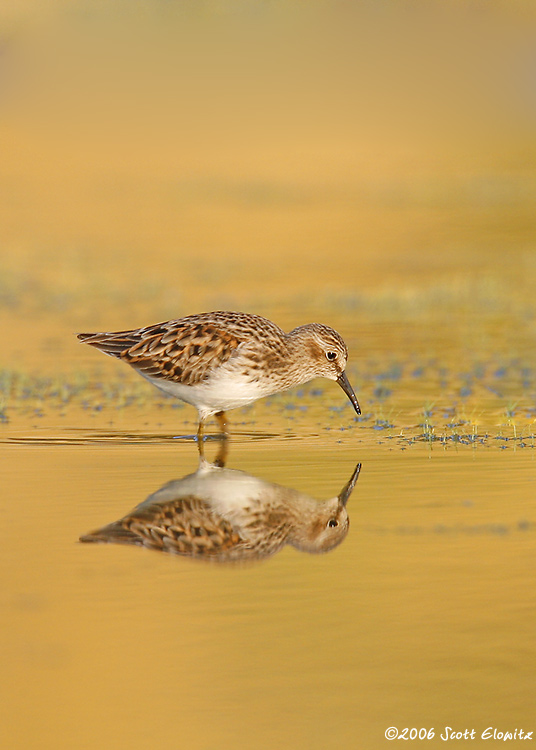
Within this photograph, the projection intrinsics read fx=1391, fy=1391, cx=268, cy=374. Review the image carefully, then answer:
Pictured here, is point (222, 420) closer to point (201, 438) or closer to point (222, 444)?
point (201, 438)

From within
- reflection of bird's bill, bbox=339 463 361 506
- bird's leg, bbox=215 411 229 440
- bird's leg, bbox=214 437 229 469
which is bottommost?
reflection of bird's bill, bbox=339 463 361 506

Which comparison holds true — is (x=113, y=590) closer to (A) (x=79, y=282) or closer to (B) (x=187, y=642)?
(B) (x=187, y=642)

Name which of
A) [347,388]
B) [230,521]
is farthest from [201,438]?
[230,521]

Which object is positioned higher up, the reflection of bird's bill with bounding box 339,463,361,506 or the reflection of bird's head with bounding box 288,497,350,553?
the reflection of bird's bill with bounding box 339,463,361,506

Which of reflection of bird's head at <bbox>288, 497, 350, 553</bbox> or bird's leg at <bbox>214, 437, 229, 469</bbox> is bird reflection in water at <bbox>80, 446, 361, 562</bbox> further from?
bird's leg at <bbox>214, 437, 229, 469</bbox>

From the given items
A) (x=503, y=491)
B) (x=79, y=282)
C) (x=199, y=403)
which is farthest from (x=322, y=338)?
(x=79, y=282)

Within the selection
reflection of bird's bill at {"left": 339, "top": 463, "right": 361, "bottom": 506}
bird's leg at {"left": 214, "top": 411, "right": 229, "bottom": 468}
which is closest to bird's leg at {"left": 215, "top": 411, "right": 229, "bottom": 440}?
bird's leg at {"left": 214, "top": 411, "right": 229, "bottom": 468}

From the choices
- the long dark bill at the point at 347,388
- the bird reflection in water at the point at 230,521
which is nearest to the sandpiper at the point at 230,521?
the bird reflection in water at the point at 230,521
